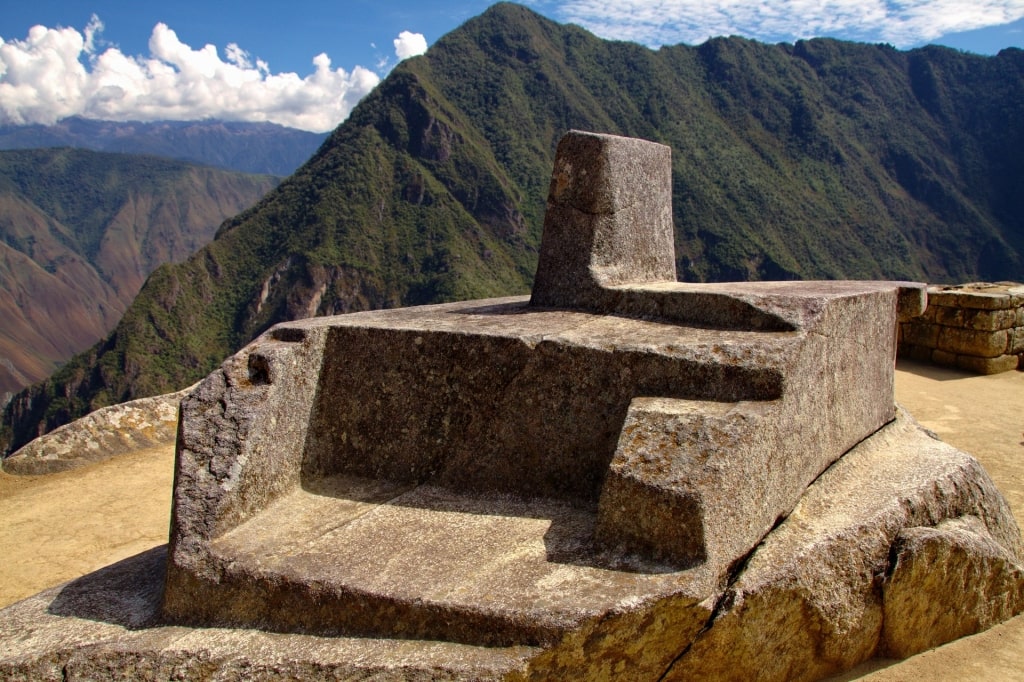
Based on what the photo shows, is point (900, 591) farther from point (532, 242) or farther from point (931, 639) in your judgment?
point (532, 242)

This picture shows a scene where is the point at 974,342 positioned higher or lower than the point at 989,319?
lower

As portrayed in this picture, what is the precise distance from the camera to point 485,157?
84.6 meters

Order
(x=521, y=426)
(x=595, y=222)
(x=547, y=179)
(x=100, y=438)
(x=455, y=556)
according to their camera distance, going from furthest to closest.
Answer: (x=547, y=179) → (x=100, y=438) → (x=595, y=222) → (x=521, y=426) → (x=455, y=556)

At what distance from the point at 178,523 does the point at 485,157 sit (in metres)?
84.3

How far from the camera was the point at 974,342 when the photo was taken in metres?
9.15

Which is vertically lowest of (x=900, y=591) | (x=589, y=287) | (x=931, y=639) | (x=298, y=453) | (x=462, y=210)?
(x=931, y=639)

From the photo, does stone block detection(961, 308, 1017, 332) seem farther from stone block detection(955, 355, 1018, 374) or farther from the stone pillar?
the stone pillar

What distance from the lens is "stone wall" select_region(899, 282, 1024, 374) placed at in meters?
9.06

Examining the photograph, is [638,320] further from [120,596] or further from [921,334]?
[921,334]

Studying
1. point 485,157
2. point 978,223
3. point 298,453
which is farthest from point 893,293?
point 978,223

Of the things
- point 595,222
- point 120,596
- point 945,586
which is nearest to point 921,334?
point 595,222

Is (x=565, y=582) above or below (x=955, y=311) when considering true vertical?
below

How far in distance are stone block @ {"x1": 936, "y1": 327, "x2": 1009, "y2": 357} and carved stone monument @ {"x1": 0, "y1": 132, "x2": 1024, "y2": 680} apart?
5.84 metres

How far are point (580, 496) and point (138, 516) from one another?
139 inches
